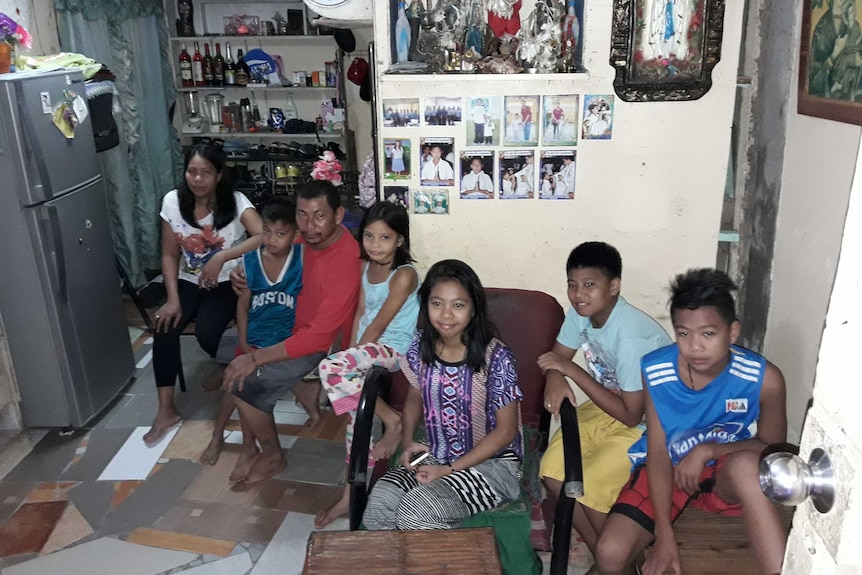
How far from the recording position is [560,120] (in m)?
2.25

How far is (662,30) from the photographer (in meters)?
2.14

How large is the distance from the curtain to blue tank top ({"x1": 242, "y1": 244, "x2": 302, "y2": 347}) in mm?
1904

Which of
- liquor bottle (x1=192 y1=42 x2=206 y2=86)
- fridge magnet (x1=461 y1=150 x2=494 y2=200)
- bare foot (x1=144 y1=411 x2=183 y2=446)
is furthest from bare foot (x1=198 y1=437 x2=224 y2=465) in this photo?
liquor bottle (x1=192 y1=42 x2=206 y2=86)

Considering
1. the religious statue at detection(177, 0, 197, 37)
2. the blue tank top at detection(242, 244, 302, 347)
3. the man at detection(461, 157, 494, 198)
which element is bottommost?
the blue tank top at detection(242, 244, 302, 347)

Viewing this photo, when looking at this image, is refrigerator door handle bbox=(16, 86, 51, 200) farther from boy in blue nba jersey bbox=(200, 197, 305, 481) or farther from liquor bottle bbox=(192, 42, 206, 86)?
liquor bottle bbox=(192, 42, 206, 86)

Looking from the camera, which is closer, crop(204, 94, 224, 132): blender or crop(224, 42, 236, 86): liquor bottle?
crop(224, 42, 236, 86): liquor bottle

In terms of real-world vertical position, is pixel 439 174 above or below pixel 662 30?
below

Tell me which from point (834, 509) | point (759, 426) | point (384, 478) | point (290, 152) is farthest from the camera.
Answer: point (290, 152)

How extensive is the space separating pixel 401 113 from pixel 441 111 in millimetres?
131

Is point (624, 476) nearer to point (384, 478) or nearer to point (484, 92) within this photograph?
point (384, 478)

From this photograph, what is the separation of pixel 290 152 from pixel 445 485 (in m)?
4.02

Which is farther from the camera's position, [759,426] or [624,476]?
[624,476]

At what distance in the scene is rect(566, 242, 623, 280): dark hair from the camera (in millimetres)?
1943

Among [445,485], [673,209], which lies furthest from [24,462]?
[673,209]
